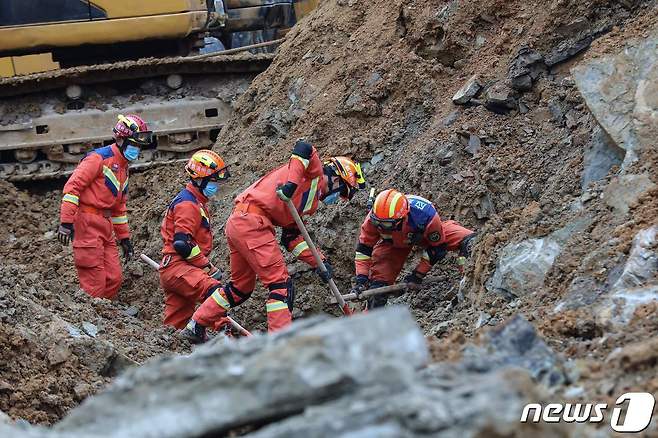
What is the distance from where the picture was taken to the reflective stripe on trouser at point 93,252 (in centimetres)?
1080

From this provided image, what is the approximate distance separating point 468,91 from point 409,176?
973 mm

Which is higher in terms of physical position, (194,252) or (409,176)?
(409,176)

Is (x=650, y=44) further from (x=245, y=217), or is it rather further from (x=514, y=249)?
(x=245, y=217)

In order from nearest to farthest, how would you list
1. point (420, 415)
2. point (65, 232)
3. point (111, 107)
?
point (420, 415), point (65, 232), point (111, 107)

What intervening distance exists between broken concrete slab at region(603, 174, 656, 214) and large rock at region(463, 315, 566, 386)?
2.64 metres

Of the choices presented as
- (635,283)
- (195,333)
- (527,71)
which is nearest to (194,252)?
(195,333)

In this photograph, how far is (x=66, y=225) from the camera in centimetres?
1044

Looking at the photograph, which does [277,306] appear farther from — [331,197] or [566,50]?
[566,50]

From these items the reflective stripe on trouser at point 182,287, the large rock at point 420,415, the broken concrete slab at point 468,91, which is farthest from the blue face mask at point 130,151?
the large rock at point 420,415

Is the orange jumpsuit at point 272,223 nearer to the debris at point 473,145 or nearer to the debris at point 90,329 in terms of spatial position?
the debris at point 90,329

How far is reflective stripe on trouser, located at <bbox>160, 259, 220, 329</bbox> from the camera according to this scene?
10.0 metres

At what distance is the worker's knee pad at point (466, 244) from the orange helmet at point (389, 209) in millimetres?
549

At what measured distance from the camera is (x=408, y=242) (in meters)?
9.42

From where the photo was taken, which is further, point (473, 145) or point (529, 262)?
point (473, 145)
